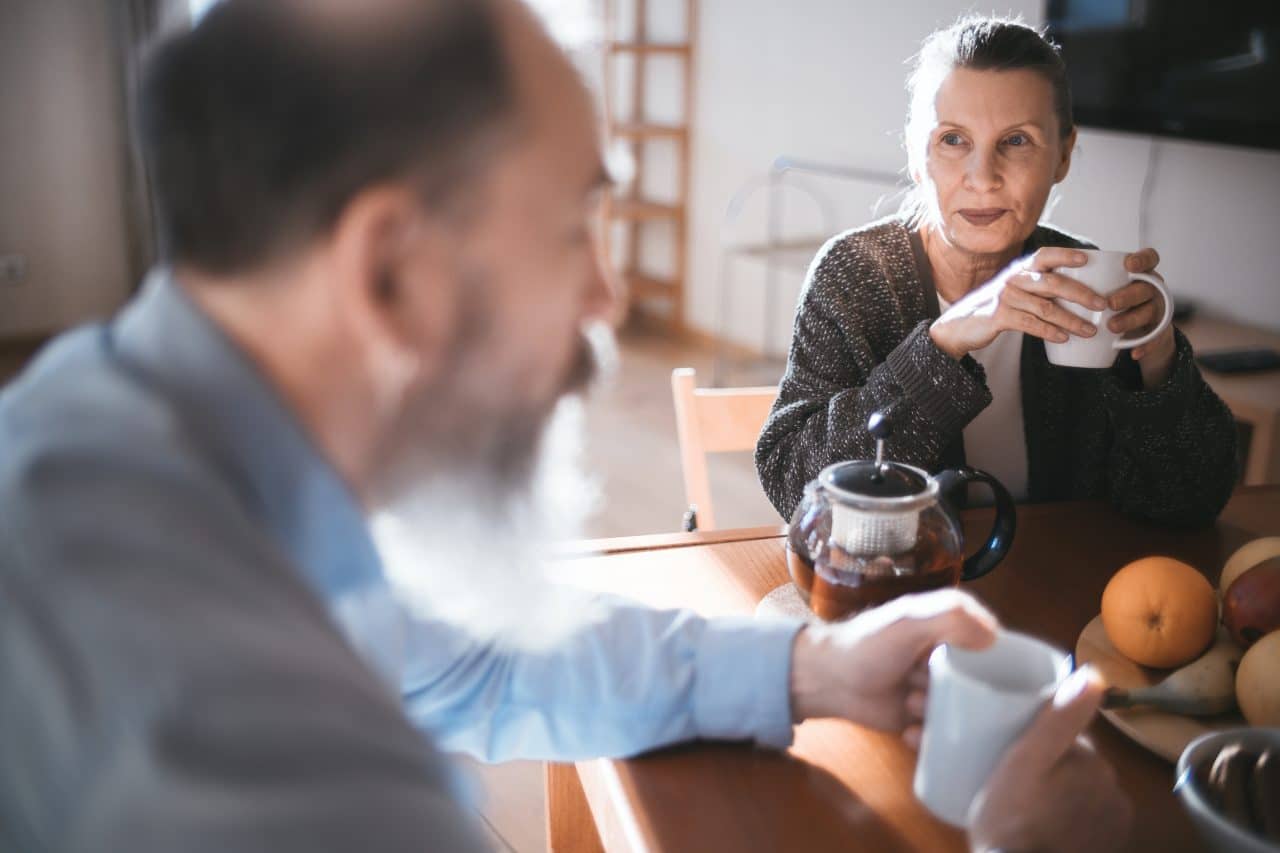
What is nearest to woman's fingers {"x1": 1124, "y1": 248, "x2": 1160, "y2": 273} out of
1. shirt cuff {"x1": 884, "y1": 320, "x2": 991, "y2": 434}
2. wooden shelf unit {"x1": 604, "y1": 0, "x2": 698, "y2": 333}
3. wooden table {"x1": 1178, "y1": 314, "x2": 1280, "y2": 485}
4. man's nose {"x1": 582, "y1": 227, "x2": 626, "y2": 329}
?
shirt cuff {"x1": 884, "y1": 320, "x2": 991, "y2": 434}

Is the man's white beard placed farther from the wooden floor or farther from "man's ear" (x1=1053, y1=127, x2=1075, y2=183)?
the wooden floor

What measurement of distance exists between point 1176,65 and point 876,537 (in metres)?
2.33

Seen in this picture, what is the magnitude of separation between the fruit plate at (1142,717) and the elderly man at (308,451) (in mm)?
158

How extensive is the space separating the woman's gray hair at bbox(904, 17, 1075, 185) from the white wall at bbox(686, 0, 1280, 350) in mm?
1676

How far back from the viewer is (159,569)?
1.50 feet

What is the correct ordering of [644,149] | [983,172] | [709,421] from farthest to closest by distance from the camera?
[644,149] < [709,421] < [983,172]

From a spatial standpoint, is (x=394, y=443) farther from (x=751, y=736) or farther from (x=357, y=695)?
(x=751, y=736)

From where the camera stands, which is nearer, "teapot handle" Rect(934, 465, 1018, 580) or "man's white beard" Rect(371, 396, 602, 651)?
"man's white beard" Rect(371, 396, 602, 651)

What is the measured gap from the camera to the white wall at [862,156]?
2912 millimetres

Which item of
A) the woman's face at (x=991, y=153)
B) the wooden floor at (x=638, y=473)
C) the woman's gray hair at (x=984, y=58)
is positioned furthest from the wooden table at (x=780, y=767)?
the wooden floor at (x=638, y=473)

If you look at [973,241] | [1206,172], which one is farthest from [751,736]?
[1206,172]

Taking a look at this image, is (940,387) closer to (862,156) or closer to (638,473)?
(638,473)

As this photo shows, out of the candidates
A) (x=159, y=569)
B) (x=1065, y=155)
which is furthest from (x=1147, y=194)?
(x=159, y=569)

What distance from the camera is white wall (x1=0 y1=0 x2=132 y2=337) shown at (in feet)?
15.1
